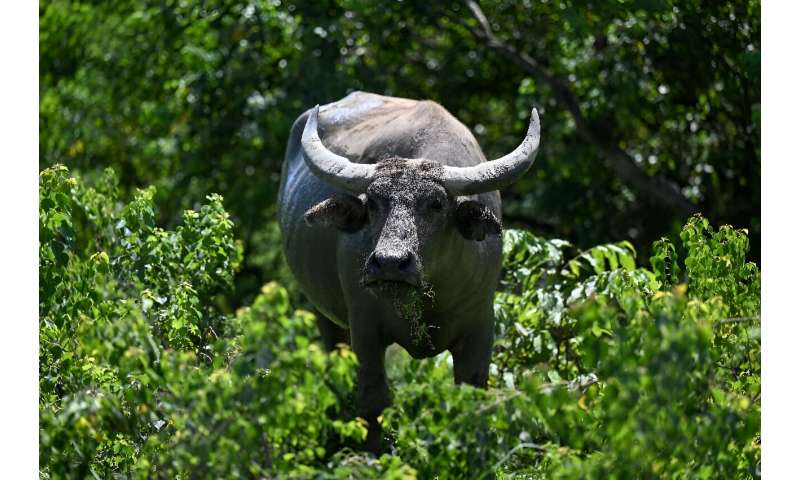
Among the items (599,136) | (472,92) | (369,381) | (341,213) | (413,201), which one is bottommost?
(472,92)

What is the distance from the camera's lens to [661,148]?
13.8 meters

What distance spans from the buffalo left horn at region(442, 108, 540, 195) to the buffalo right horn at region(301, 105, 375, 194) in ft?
1.23

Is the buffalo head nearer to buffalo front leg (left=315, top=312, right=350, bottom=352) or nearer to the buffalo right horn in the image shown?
the buffalo right horn

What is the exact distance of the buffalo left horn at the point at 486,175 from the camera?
20.3 feet

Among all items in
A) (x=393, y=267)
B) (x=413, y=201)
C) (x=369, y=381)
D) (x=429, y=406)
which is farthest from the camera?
(x=369, y=381)

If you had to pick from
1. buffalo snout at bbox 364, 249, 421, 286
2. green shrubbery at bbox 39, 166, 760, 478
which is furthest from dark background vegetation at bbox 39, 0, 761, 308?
green shrubbery at bbox 39, 166, 760, 478

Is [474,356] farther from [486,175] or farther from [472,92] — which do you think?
[472,92]

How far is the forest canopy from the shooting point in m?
4.61

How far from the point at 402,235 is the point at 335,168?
0.75 meters

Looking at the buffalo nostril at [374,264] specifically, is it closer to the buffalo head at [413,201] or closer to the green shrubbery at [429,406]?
the buffalo head at [413,201]

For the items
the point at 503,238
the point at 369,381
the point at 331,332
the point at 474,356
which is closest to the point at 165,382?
the point at 369,381

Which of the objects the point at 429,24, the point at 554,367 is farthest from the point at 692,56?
the point at 554,367

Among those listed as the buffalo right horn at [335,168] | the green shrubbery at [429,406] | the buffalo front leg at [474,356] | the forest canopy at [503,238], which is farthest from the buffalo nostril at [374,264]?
the buffalo front leg at [474,356]

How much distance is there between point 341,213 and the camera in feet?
20.7
